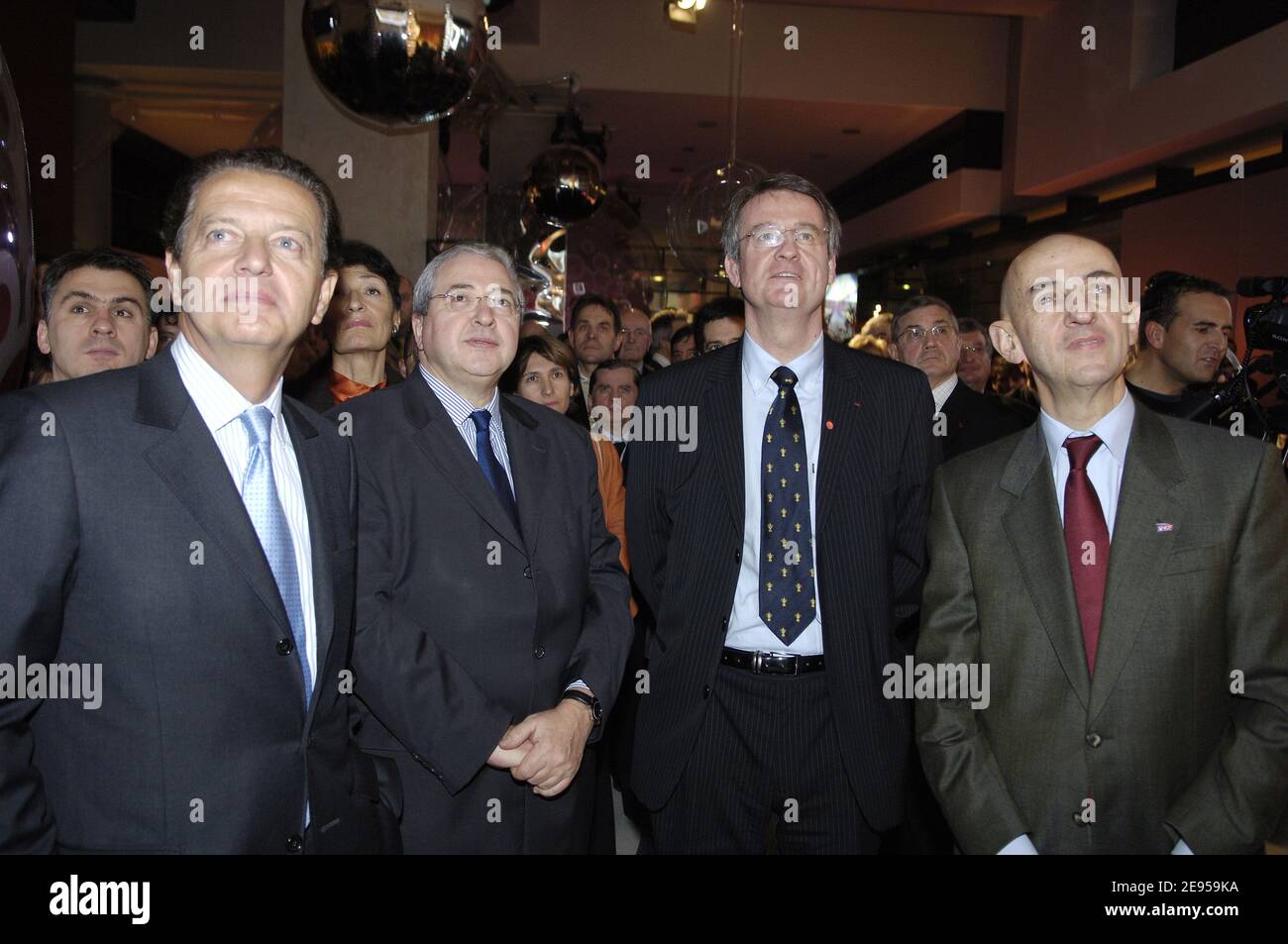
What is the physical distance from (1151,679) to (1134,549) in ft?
0.69

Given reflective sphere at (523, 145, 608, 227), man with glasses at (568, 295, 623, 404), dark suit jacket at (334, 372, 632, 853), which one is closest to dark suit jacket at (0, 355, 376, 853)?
dark suit jacket at (334, 372, 632, 853)

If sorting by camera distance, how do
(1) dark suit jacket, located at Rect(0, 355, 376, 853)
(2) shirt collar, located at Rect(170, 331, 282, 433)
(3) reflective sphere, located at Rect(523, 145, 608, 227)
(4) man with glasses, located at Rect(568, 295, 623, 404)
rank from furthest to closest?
1. (3) reflective sphere, located at Rect(523, 145, 608, 227)
2. (4) man with glasses, located at Rect(568, 295, 623, 404)
3. (2) shirt collar, located at Rect(170, 331, 282, 433)
4. (1) dark suit jacket, located at Rect(0, 355, 376, 853)

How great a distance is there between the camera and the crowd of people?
4.20 ft

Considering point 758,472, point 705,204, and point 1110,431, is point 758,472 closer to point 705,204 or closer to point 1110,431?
point 1110,431

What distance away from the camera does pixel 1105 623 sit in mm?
1590

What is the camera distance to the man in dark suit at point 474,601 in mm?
1855

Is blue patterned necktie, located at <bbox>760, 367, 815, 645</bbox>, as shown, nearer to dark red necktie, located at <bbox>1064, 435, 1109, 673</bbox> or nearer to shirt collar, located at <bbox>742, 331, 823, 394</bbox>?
shirt collar, located at <bbox>742, 331, 823, 394</bbox>

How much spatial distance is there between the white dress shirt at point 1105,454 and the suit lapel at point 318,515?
122 cm

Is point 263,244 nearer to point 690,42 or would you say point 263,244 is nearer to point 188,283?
point 188,283

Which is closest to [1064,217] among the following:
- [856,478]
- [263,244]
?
[856,478]

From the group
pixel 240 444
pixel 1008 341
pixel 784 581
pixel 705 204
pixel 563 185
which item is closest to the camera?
pixel 240 444

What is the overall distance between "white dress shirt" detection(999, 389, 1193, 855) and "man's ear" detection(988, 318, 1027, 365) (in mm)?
129

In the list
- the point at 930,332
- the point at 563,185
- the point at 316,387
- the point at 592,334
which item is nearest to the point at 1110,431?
the point at 930,332

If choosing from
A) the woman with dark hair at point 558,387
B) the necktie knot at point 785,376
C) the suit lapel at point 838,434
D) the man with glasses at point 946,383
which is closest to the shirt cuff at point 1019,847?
the suit lapel at point 838,434
